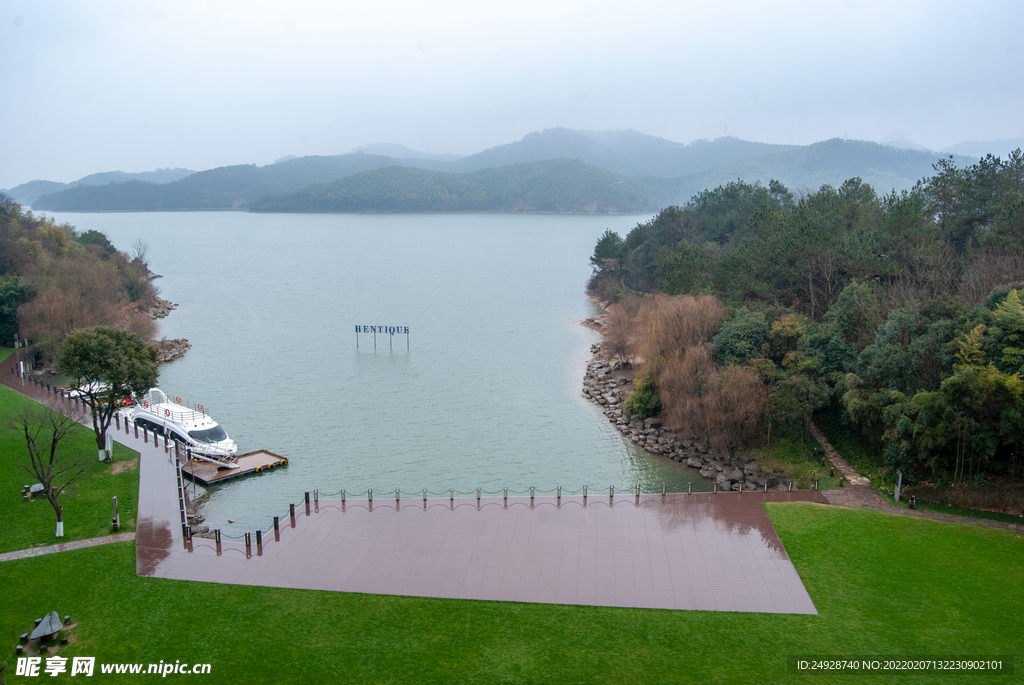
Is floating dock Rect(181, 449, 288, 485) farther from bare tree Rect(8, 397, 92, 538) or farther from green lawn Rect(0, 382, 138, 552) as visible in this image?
bare tree Rect(8, 397, 92, 538)

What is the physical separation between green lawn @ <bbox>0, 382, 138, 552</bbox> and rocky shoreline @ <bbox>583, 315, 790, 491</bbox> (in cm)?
1911

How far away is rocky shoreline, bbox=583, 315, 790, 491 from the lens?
25.2 meters

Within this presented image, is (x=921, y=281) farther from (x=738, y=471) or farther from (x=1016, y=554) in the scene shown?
(x=1016, y=554)

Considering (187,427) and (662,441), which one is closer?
(187,427)

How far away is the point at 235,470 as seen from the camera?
26.2 metres

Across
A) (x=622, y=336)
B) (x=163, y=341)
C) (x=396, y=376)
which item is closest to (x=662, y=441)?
(x=622, y=336)

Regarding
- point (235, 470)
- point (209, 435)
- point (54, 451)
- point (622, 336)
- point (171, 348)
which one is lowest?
point (235, 470)

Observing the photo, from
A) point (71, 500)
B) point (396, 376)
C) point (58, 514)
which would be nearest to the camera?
point (58, 514)

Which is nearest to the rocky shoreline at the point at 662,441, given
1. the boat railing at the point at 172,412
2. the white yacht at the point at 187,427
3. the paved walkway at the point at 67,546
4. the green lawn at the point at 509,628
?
the green lawn at the point at 509,628

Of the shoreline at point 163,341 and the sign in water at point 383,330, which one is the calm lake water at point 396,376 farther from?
the shoreline at point 163,341

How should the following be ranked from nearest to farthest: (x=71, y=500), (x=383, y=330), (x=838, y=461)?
(x=71, y=500)
(x=838, y=461)
(x=383, y=330)

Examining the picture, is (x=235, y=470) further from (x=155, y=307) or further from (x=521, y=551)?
(x=155, y=307)

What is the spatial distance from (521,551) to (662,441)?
42.4ft

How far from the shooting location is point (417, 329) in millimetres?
55375
